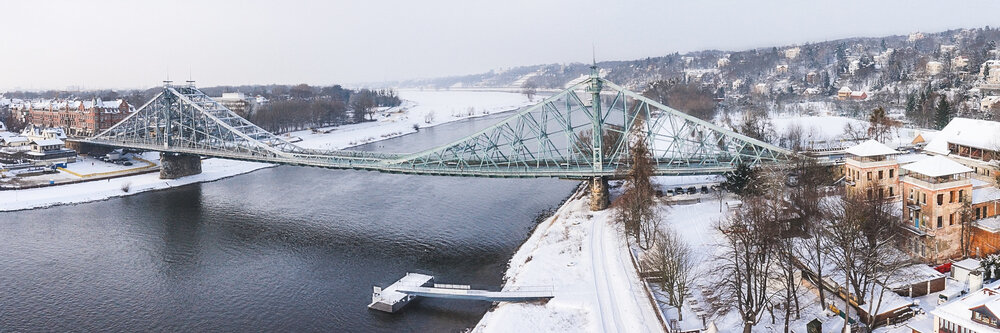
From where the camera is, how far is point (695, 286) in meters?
26.5

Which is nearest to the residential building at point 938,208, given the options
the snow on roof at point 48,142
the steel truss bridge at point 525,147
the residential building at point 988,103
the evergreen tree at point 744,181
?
the evergreen tree at point 744,181

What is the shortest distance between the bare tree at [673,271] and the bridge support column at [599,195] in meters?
13.0

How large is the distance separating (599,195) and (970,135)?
20906 mm

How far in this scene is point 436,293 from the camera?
28516 millimetres

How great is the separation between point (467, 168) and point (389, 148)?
1475 inches

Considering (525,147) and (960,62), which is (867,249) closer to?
(525,147)

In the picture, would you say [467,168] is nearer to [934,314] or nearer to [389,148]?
[934,314]

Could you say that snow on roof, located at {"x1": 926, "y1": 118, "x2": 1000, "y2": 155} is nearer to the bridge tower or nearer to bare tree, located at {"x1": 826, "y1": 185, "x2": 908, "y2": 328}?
bare tree, located at {"x1": 826, "y1": 185, "x2": 908, "y2": 328}

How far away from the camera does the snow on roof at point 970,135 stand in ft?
124

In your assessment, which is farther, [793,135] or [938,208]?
[793,135]

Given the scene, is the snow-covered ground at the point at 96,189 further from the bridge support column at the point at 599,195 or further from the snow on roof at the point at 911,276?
the snow on roof at the point at 911,276

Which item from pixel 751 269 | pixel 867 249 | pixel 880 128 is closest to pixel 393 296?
pixel 751 269

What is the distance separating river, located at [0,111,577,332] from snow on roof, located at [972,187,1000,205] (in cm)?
1966

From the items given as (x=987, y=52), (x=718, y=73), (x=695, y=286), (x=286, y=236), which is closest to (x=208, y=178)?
(x=286, y=236)
